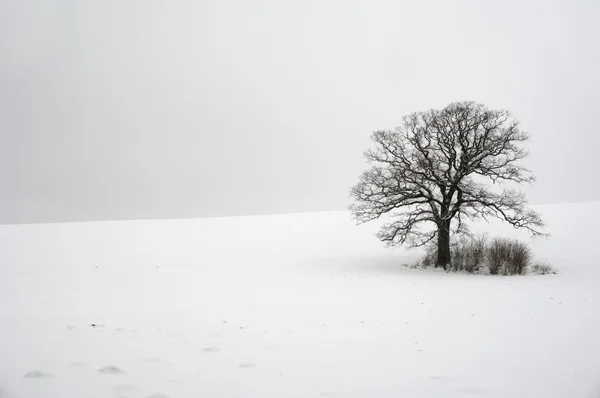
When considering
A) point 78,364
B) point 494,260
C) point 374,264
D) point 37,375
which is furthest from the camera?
point 374,264

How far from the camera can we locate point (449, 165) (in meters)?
20.3

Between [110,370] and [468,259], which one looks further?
[468,259]

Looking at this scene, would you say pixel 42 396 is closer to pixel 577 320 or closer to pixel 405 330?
pixel 405 330

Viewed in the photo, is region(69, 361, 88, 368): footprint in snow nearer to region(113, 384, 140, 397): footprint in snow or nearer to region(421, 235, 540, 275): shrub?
region(113, 384, 140, 397): footprint in snow

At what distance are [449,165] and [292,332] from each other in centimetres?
1497

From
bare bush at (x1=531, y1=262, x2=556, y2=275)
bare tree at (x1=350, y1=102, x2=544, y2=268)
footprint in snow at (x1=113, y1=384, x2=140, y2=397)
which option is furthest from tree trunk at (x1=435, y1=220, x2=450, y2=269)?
footprint in snow at (x1=113, y1=384, x2=140, y2=397)

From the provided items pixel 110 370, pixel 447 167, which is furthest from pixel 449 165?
pixel 110 370

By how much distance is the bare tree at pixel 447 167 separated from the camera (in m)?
20.1

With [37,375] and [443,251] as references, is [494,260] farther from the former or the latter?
[37,375]

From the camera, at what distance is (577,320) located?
9.62 meters

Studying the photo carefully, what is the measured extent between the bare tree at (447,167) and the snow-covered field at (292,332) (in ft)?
10.9

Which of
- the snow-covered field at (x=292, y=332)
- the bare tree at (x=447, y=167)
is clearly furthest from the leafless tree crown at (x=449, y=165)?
the snow-covered field at (x=292, y=332)

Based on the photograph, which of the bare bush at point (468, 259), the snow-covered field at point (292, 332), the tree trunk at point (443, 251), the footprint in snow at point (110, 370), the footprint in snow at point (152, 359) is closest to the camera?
the snow-covered field at point (292, 332)

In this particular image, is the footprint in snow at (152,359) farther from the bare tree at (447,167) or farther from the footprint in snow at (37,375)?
the bare tree at (447,167)
